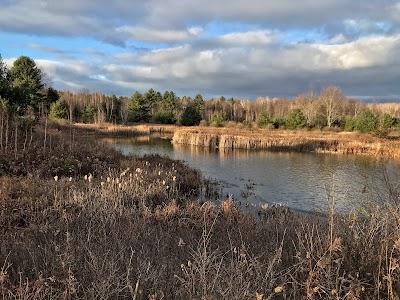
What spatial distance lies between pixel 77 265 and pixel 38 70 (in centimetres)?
4071

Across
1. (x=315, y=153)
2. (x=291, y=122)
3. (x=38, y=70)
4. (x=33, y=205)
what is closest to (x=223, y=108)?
(x=291, y=122)

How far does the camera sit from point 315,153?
29.9 meters

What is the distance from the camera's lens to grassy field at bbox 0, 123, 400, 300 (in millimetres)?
3117

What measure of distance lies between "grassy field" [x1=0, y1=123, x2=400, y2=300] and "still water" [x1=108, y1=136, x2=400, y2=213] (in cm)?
248

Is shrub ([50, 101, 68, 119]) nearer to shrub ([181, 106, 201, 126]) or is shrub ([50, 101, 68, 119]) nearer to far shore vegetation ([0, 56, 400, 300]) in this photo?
shrub ([181, 106, 201, 126])

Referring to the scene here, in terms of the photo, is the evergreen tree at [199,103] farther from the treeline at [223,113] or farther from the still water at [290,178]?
the still water at [290,178]

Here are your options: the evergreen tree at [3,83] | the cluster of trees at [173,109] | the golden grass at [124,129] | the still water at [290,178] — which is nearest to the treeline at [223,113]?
the cluster of trees at [173,109]

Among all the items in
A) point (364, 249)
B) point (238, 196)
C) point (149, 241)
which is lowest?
point (238, 196)

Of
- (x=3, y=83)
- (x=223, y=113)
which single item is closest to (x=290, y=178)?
(x=3, y=83)

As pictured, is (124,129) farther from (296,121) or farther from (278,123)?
(296,121)

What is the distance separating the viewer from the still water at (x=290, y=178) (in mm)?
12440

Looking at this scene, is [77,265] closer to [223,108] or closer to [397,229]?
[397,229]

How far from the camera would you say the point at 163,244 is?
16.3ft

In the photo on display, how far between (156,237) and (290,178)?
44.2ft
